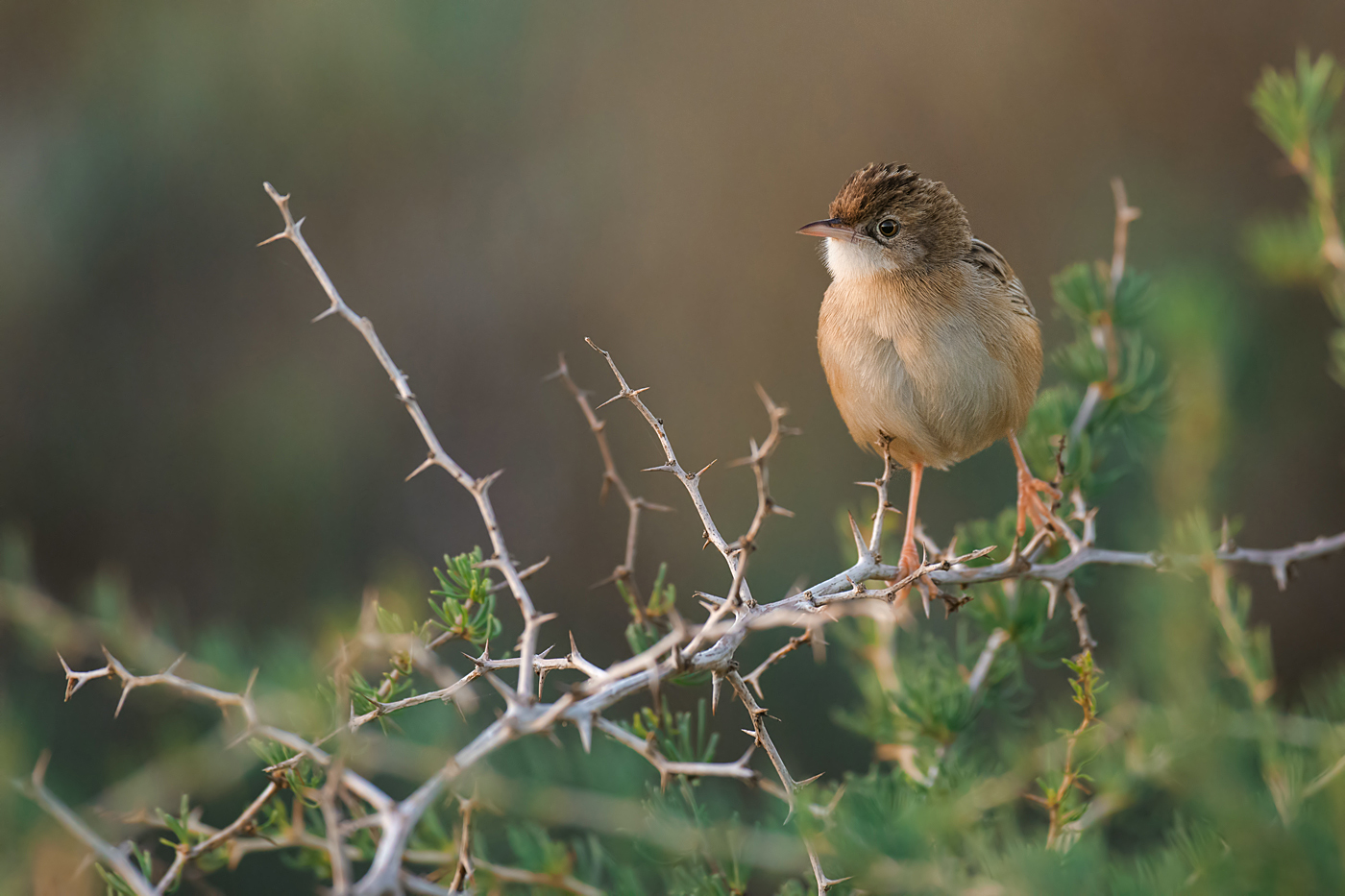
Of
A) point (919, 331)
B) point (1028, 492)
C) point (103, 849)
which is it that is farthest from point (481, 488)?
point (1028, 492)

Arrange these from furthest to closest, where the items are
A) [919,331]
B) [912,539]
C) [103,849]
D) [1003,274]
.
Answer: [1003,274] → [912,539] → [919,331] → [103,849]

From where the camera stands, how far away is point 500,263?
5.99 m

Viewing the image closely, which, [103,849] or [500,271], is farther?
[500,271]

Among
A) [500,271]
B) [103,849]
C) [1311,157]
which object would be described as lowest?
[500,271]

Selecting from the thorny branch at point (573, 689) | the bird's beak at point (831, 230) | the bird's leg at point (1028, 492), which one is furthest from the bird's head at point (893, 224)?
the thorny branch at point (573, 689)

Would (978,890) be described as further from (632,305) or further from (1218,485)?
(632,305)

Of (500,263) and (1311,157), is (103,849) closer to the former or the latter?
(1311,157)

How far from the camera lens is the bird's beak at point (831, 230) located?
9.25 ft

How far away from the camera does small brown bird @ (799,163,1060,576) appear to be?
2631 millimetres

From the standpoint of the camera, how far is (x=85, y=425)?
497 cm

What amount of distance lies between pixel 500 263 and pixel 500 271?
5 cm

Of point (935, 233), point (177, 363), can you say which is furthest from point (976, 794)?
point (177, 363)

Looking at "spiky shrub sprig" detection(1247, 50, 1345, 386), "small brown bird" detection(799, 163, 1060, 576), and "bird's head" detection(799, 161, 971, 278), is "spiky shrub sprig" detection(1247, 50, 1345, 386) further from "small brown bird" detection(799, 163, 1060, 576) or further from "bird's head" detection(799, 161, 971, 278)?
"bird's head" detection(799, 161, 971, 278)

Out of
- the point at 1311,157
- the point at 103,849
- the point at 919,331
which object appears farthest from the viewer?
the point at 919,331
